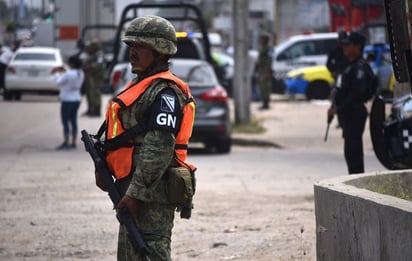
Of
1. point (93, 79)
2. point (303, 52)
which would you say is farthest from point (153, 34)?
point (303, 52)

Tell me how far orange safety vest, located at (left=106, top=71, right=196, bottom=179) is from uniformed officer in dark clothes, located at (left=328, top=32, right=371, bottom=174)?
17.6ft

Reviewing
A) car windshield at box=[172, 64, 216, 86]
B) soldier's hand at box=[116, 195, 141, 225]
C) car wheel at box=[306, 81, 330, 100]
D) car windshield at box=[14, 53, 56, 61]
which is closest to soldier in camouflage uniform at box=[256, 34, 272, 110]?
car wheel at box=[306, 81, 330, 100]

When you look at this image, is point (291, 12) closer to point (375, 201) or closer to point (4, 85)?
point (4, 85)

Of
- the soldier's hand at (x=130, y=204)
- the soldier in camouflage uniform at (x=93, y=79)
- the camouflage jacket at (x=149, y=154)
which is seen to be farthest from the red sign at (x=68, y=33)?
the soldier's hand at (x=130, y=204)

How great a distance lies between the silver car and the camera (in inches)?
723

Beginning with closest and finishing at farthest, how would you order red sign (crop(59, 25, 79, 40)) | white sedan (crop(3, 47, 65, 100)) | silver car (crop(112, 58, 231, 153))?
silver car (crop(112, 58, 231, 153)), white sedan (crop(3, 47, 65, 100)), red sign (crop(59, 25, 79, 40))

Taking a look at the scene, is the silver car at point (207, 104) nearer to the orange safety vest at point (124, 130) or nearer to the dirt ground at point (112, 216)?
the dirt ground at point (112, 216)

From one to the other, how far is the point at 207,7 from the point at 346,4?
52.0 meters

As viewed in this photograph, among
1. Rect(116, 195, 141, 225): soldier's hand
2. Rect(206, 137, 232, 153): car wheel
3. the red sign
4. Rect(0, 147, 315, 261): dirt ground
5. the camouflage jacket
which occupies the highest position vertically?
the camouflage jacket

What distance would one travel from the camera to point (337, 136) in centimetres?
2136

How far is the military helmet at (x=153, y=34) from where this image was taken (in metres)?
5.86

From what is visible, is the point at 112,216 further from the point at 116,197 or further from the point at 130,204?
the point at 130,204

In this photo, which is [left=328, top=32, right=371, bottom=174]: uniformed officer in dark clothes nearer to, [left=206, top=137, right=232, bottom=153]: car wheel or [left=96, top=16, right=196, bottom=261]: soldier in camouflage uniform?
[left=96, top=16, right=196, bottom=261]: soldier in camouflage uniform

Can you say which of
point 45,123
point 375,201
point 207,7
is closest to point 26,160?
point 45,123
